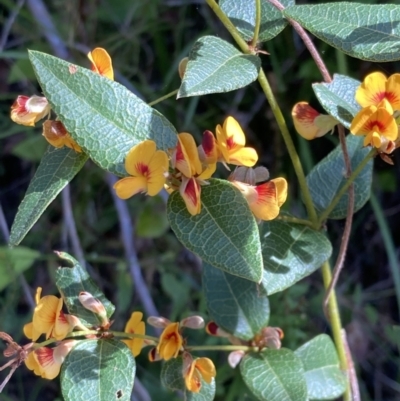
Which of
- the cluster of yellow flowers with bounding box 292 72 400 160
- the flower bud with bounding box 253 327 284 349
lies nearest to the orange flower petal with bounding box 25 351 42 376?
the flower bud with bounding box 253 327 284 349

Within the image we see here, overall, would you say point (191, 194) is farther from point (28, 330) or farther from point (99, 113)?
point (28, 330)

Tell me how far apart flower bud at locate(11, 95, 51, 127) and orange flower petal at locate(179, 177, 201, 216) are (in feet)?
0.68

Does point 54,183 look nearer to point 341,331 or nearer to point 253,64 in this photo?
point 253,64

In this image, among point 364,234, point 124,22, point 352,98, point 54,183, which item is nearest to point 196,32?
point 124,22

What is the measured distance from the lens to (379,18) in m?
0.76

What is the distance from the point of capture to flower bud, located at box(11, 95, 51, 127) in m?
0.75

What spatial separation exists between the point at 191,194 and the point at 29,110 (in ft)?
0.77

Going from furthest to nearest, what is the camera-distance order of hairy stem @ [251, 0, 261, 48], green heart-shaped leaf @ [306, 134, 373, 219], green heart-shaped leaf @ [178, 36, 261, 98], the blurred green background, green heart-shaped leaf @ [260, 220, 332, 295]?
1. the blurred green background
2. green heart-shaped leaf @ [306, 134, 373, 219]
3. green heart-shaped leaf @ [260, 220, 332, 295]
4. hairy stem @ [251, 0, 261, 48]
5. green heart-shaped leaf @ [178, 36, 261, 98]

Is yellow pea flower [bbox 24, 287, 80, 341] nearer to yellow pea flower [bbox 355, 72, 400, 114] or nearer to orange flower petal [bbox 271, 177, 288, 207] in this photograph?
orange flower petal [bbox 271, 177, 288, 207]

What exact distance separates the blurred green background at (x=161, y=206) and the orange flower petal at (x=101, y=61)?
990 mm

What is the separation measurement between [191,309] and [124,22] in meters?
1.00

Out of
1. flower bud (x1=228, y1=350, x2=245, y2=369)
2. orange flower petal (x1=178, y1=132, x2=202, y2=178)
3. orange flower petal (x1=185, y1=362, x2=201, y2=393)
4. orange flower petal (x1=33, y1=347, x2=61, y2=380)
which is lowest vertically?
flower bud (x1=228, y1=350, x2=245, y2=369)

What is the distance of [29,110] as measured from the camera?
76 cm

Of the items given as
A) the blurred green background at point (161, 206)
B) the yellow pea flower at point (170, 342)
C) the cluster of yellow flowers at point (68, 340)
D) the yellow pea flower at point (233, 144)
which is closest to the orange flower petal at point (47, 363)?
the cluster of yellow flowers at point (68, 340)
